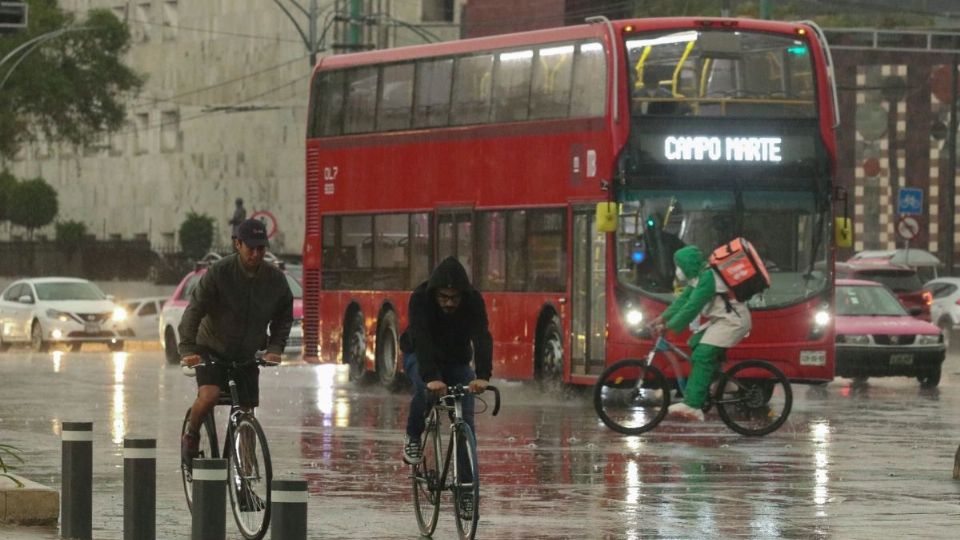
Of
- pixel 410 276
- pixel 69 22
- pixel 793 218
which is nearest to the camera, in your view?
pixel 793 218

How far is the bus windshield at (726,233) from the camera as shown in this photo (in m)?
24.6

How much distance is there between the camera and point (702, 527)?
45.2 feet

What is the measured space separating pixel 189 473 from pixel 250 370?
863 mm

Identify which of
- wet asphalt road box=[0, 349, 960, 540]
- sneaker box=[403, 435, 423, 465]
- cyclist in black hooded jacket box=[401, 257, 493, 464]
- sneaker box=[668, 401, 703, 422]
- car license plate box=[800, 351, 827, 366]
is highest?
cyclist in black hooded jacket box=[401, 257, 493, 464]

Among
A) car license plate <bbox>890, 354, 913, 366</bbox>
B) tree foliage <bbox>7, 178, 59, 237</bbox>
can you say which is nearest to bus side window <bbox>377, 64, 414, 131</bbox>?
car license plate <bbox>890, 354, 913, 366</bbox>

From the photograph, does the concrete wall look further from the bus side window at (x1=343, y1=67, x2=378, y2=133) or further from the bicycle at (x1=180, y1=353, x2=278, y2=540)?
the bicycle at (x1=180, y1=353, x2=278, y2=540)

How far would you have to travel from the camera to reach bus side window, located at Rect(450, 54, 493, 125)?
1090 inches

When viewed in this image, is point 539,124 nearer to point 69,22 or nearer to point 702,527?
point 702,527

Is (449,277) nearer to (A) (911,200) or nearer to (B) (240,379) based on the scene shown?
(B) (240,379)

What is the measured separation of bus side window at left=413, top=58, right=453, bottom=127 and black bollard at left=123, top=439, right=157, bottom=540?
16.9 m

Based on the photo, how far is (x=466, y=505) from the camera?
41.4 feet

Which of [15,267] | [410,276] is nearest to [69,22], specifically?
[15,267]

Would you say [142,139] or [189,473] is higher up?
[142,139]

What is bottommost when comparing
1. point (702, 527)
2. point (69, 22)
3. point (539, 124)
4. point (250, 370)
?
point (702, 527)
